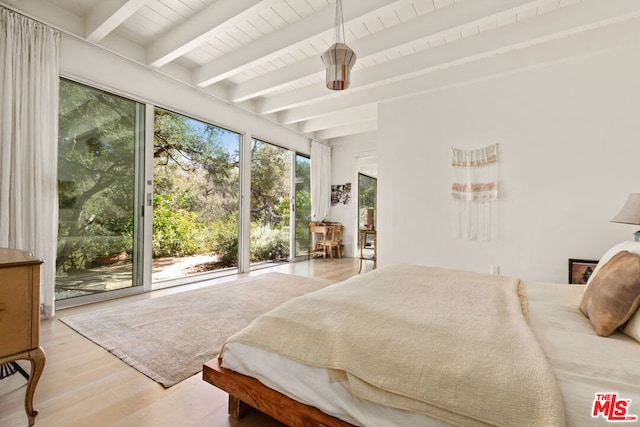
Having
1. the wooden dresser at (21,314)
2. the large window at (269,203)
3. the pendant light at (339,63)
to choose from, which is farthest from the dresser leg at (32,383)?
the large window at (269,203)

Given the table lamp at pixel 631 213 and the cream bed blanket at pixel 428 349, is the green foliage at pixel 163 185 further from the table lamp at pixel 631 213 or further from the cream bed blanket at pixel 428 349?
the table lamp at pixel 631 213

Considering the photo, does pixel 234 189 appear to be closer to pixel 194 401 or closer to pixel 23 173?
pixel 23 173

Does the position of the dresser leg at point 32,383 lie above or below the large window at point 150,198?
below

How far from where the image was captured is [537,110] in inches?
132

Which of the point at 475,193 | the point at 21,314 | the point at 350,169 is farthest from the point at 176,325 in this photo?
the point at 350,169

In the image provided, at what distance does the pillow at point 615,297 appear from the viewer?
110 cm

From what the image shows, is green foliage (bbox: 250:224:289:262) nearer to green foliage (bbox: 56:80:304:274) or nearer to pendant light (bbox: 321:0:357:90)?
green foliage (bbox: 56:80:304:274)

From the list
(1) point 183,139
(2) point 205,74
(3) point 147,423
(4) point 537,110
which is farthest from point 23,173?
(4) point 537,110

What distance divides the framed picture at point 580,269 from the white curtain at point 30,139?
197 inches

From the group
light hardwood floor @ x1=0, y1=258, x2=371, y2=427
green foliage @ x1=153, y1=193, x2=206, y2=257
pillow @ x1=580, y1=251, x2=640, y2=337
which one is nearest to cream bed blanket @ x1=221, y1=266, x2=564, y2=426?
pillow @ x1=580, y1=251, x2=640, y2=337

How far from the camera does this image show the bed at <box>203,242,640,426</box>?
772 mm

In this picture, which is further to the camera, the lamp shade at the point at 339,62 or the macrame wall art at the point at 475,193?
the macrame wall art at the point at 475,193

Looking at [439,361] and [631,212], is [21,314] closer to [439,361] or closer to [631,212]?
[439,361]

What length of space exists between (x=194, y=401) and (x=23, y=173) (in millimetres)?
2507
